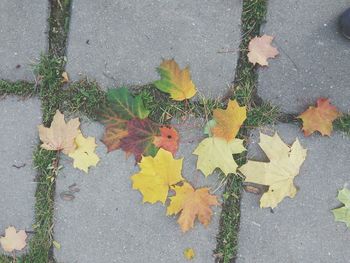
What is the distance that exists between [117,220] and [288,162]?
757 mm

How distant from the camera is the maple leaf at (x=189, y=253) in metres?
2.13

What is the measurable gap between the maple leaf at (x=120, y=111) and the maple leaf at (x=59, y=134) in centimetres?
14

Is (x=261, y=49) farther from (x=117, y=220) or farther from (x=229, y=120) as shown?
(x=117, y=220)

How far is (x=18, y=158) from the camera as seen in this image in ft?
7.19

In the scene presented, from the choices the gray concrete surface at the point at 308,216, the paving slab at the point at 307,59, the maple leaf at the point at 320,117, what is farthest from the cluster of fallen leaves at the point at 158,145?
the maple leaf at the point at 320,117

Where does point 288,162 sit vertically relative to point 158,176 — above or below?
above

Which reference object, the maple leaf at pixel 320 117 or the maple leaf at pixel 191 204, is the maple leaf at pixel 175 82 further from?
the maple leaf at pixel 320 117

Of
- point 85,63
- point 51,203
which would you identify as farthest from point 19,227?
point 85,63

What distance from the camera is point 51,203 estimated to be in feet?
7.16

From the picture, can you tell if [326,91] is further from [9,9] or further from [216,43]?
[9,9]

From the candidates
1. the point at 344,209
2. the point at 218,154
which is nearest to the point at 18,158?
the point at 218,154

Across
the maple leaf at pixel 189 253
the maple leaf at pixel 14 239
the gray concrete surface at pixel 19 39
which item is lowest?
the maple leaf at pixel 14 239

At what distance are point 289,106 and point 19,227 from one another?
1.26 meters

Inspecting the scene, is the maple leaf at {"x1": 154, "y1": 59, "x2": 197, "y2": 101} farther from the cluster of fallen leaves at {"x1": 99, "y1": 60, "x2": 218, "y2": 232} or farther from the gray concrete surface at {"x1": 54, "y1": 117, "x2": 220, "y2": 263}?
the gray concrete surface at {"x1": 54, "y1": 117, "x2": 220, "y2": 263}
